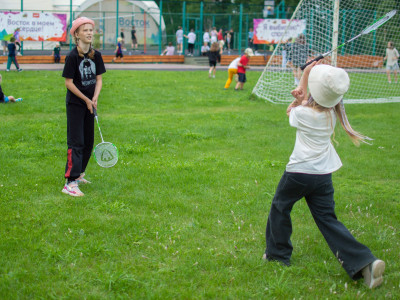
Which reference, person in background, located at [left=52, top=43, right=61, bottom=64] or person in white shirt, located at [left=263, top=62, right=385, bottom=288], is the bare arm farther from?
person in background, located at [left=52, top=43, right=61, bottom=64]

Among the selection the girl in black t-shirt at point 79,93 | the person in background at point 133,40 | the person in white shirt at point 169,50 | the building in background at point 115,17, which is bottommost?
the girl in black t-shirt at point 79,93

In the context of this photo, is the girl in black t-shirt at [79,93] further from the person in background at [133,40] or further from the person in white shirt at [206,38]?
the person in white shirt at [206,38]

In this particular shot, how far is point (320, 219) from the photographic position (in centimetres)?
404

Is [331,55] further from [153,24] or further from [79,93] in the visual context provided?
[153,24]

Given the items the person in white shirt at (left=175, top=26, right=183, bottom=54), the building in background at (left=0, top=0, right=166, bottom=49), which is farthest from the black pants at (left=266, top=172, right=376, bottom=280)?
the person in white shirt at (left=175, top=26, right=183, bottom=54)

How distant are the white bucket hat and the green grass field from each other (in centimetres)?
149

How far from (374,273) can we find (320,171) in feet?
2.99

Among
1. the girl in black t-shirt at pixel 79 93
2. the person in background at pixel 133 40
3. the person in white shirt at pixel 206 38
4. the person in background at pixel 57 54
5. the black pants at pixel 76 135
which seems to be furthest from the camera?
the person in white shirt at pixel 206 38

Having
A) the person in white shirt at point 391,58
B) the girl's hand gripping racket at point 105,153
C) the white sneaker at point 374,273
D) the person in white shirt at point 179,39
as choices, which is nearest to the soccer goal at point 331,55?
the person in white shirt at point 391,58

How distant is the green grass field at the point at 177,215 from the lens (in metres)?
3.85

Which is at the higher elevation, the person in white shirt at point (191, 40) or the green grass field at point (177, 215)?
the person in white shirt at point (191, 40)

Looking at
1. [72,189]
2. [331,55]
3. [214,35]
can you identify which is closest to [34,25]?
[214,35]

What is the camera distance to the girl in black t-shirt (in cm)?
564

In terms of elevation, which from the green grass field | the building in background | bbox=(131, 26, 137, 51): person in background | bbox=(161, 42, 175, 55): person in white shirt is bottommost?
the green grass field
